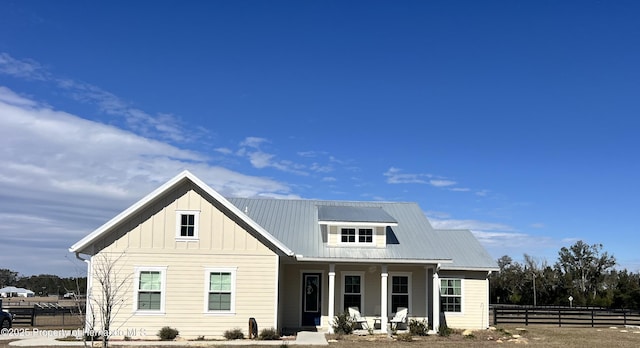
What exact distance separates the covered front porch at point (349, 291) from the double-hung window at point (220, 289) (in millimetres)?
3042

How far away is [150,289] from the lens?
20375 mm

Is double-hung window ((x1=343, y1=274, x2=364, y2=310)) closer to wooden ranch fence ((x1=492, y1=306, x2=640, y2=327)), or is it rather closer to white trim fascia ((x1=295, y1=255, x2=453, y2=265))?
A: white trim fascia ((x1=295, y1=255, x2=453, y2=265))

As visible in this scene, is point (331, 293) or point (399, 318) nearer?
point (331, 293)

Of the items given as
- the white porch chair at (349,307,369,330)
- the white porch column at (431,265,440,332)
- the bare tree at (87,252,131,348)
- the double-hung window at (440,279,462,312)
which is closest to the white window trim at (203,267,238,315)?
the bare tree at (87,252,131,348)

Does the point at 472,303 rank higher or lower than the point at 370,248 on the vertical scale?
lower

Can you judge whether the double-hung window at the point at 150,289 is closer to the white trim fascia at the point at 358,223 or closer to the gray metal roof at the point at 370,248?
the gray metal roof at the point at 370,248

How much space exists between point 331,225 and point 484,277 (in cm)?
725

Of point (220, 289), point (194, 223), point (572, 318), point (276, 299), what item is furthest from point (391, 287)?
point (572, 318)

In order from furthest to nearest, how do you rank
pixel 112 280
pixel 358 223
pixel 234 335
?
pixel 358 223 < pixel 112 280 < pixel 234 335

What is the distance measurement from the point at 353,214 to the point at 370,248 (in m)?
1.64

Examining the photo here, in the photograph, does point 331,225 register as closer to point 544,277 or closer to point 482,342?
point 482,342

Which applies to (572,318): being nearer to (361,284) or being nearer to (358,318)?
(361,284)

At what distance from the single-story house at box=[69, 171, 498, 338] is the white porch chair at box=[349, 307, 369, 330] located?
0.58m

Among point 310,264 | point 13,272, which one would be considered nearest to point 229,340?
point 310,264
